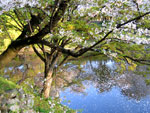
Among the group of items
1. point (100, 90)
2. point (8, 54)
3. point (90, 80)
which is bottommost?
point (90, 80)

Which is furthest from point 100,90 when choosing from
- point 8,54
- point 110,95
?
point 8,54

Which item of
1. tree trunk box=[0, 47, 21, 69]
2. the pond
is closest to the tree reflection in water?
the pond

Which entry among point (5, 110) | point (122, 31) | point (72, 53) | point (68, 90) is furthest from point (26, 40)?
point (68, 90)

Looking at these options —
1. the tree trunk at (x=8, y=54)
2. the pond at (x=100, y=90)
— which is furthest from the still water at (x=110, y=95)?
the tree trunk at (x=8, y=54)

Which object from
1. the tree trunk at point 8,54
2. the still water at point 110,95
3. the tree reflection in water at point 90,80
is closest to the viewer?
the tree trunk at point 8,54

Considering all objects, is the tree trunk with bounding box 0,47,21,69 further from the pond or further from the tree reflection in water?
the tree reflection in water

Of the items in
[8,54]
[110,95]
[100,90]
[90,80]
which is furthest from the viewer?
[90,80]

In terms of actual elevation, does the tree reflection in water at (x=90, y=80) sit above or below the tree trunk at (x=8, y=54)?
below

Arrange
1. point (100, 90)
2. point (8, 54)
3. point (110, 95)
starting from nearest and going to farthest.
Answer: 1. point (8, 54)
2. point (110, 95)
3. point (100, 90)

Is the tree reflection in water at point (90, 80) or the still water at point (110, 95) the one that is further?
the tree reflection in water at point (90, 80)

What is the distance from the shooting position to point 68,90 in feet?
46.5

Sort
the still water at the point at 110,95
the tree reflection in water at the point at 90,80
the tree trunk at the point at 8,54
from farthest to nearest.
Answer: the tree reflection in water at the point at 90,80
the still water at the point at 110,95
the tree trunk at the point at 8,54

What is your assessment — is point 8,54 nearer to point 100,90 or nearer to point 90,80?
point 100,90

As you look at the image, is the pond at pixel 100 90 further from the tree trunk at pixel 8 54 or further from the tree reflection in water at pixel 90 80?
the tree trunk at pixel 8 54
